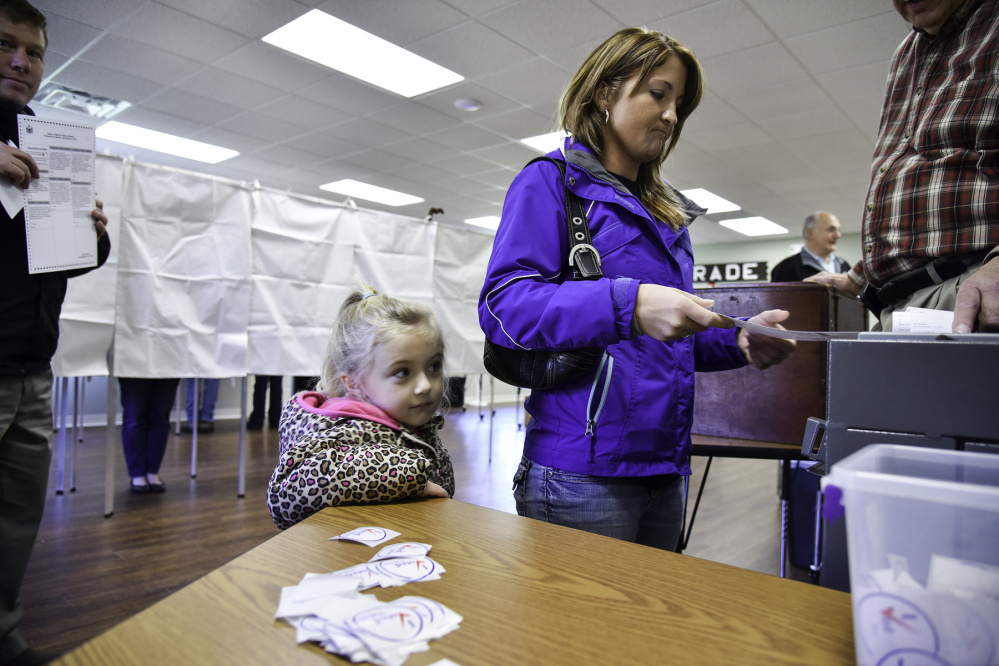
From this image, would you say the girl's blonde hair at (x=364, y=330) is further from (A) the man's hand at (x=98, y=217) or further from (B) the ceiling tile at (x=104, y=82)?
(B) the ceiling tile at (x=104, y=82)

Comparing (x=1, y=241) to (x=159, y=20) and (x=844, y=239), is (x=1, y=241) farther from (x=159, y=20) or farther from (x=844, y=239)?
(x=844, y=239)

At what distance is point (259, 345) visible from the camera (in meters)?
3.31

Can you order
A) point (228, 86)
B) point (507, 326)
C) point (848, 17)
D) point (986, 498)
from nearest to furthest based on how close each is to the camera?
1. point (986, 498)
2. point (507, 326)
3. point (848, 17)
4. point (228, 86)

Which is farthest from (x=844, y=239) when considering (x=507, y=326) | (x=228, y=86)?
(x=507, y=326)

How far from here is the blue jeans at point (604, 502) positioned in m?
0.90

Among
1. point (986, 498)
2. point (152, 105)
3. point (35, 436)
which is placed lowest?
point (35, 436)

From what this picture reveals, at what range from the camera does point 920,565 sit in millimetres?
376

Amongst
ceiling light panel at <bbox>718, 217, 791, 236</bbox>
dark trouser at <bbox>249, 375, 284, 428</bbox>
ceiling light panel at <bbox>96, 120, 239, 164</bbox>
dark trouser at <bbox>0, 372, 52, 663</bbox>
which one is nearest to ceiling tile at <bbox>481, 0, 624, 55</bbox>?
dark trouser at <bbox>0, 372, 52, 663</bbox>

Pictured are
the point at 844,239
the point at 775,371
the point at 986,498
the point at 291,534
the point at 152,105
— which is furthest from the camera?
the point at 844,239

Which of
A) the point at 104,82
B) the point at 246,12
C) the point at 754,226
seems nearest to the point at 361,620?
the point at 246,12

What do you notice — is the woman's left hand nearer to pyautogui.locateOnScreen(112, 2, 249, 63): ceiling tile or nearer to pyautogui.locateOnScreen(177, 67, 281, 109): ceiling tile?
pyautogui.locateOnScreen(112, 2, 249, 63): ceiling tile

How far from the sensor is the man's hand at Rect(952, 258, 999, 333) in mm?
733

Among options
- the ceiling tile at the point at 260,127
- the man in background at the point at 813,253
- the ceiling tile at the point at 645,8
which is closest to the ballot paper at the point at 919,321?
the ceiling tile at the point at 645,8

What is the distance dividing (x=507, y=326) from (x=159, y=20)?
370 centimetres
